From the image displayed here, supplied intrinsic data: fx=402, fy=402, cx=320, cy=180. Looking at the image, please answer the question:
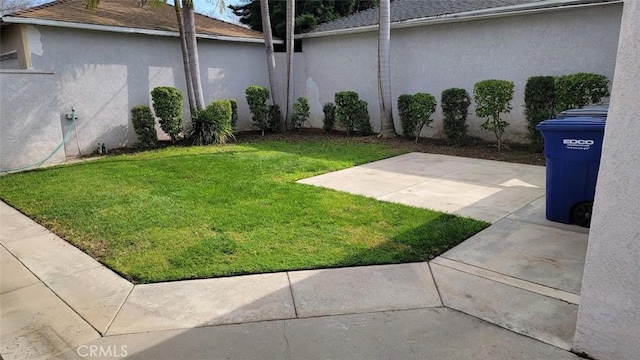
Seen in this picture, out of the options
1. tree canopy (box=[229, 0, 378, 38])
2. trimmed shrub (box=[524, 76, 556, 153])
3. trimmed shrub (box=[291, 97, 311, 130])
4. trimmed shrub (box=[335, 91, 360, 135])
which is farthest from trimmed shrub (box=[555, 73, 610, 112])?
tree canopy (box=[229, 0, 378, 38])

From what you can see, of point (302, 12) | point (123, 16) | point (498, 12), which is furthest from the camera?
point (302, 12)

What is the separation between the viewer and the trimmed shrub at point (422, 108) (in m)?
9.85

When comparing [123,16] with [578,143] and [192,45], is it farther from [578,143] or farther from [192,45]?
[578,143]

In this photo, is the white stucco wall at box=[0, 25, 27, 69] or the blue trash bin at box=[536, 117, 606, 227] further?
the white stucco wall at box=[0, 25, 27, 69]

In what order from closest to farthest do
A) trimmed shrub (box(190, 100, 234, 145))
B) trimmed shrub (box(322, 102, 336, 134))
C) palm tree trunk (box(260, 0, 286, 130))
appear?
1. trimmed shrub (box(190, 100, 234, 145))
2. palm tree trunk (box(260, 0, 286, 130))
3. trimmed shrub (box(322, 102, 336, 134))

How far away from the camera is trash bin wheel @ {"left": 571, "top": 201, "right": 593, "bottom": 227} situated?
14.2ft

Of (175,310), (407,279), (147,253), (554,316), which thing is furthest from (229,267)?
(554,316)

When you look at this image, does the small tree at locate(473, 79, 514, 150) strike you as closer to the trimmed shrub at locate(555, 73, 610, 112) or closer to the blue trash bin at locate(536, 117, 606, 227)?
the trimmed shrub at locate(555, 73, 610, 112)

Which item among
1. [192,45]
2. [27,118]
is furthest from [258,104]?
[27,118]

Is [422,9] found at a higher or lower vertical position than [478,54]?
higher

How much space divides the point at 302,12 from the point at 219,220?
51.3ft

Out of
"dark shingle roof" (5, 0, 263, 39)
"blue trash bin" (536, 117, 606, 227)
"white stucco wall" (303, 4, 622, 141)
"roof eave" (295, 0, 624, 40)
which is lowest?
"blue trash bin" (536, 117, 606, 227)

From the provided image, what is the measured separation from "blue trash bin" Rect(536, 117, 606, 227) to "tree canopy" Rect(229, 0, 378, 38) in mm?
12898

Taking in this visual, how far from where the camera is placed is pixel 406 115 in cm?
1052
